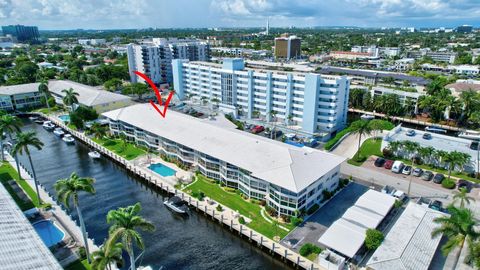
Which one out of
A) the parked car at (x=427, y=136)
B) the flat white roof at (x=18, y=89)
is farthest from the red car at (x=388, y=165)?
the flat white roof at (x=18, y=89)

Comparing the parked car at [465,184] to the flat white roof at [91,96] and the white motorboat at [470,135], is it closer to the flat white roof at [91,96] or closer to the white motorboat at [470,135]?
the white motorboat at [470,135]

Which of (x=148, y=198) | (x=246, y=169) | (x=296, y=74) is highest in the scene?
(x=296, y=74)

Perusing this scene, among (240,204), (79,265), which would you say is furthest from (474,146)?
(79,265)

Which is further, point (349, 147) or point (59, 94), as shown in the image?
point (59, 94)

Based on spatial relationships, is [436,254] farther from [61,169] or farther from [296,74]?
[61,169]

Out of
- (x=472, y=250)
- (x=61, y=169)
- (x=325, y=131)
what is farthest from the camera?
(x=325, y=131)

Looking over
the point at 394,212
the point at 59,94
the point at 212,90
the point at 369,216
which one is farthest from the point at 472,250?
the point at 59,94

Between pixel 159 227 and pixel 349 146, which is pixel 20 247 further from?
pixel 349 146
